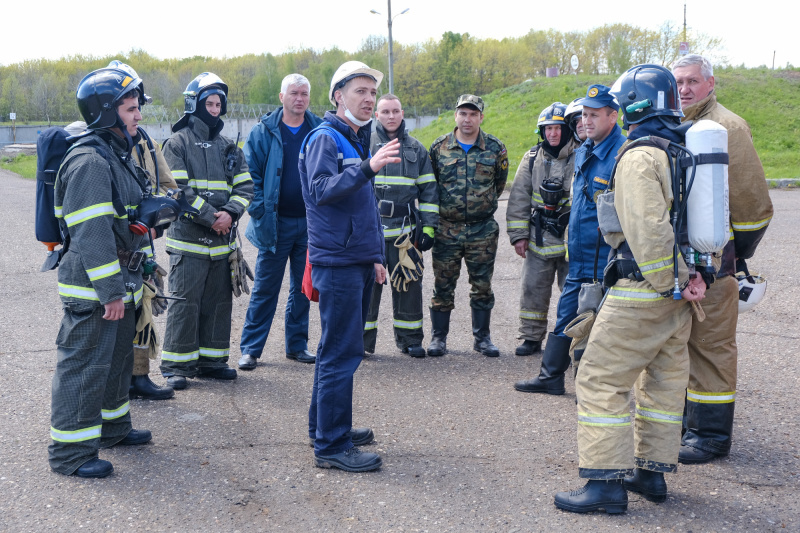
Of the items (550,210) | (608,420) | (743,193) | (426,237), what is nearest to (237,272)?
(426,237)

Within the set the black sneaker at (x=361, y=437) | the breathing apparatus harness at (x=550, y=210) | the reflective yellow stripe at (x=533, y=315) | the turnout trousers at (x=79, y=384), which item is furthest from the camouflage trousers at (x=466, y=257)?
the turnout trousers at (x=79, y=384)

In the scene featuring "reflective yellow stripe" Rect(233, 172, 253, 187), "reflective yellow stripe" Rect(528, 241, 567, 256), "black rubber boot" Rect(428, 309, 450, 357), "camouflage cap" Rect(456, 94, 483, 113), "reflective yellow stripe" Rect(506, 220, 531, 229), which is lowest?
"black rubber boot" Rect(428, 309, 450, 357)

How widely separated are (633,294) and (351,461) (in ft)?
5.98

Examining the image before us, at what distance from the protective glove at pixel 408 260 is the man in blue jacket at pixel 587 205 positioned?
137 centimetres

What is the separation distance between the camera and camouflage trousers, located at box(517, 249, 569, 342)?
6.19 metres

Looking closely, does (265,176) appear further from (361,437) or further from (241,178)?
(361,437)

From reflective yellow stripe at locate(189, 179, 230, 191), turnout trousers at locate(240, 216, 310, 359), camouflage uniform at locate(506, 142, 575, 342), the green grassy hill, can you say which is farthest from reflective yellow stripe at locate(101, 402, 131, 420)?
the green grassy hill

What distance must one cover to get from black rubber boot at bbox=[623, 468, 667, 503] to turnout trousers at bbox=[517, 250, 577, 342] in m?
2.63

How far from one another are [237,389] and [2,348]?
2.52 metres

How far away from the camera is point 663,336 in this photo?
3547mm

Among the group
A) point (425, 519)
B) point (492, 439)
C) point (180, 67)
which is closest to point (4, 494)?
point (425, 519)

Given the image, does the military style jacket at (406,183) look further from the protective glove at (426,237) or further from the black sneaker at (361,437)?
the black sneaker at (361,437)

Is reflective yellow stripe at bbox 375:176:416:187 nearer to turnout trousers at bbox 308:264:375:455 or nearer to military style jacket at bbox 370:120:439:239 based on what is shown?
military style jacket at bbox 370:120:439:239

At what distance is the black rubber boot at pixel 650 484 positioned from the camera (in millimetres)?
3631
